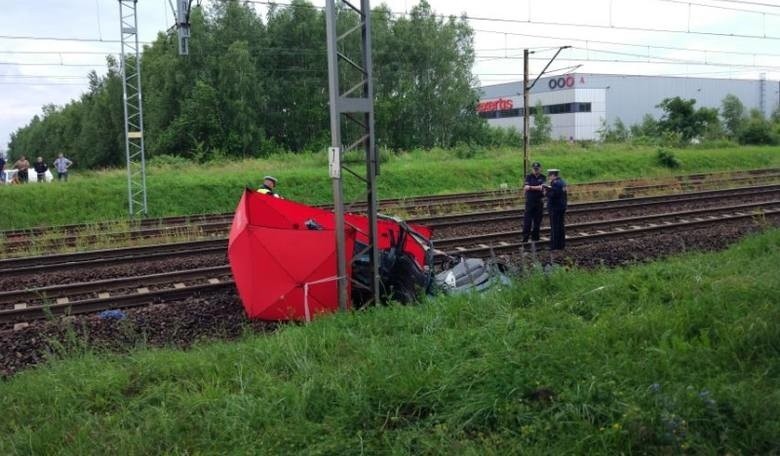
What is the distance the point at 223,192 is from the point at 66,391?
68.7 feet

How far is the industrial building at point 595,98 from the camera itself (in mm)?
73812

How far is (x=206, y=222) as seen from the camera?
66.1ft

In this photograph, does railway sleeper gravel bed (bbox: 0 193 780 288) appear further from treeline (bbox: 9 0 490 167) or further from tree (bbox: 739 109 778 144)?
tree (bbox: 739 109 778 144)

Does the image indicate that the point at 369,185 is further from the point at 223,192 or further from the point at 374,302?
the point at 223,192

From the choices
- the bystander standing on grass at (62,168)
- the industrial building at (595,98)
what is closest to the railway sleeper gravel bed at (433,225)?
the bystander standing on grass at (62,168)

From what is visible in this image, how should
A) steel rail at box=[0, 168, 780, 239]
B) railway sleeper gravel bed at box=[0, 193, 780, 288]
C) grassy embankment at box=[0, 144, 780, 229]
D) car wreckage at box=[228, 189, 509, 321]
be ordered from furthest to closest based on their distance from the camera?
grassy embankment at box=[0, 144, 780, 229]
steel rail at box=[0, 168, 780, 239]
railway sleeper gravel bed at box=[0, 193, 780, 288]
car wreckage at box=[228, 189, 509, 321]

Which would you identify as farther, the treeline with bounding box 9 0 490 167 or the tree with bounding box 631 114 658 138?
the tree with bounding box 631 114 658 138

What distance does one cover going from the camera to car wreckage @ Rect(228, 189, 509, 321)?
27.7ft

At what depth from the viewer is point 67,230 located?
19781 mm

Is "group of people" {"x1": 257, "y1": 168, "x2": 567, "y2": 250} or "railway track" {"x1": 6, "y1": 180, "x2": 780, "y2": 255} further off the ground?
"group of people" {"x1": 257, "y1": 168, "x2": 567, "y2": 250}

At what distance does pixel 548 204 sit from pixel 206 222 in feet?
35.6

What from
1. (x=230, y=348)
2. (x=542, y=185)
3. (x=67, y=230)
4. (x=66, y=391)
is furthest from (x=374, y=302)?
(x=67, y=230)

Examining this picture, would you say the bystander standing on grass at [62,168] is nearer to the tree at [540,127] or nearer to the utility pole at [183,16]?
the utility pole at [183,16]

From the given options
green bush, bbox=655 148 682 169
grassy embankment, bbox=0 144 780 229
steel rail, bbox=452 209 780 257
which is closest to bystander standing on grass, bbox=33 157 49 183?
grassy embankment, bbox=0 144 780 229
